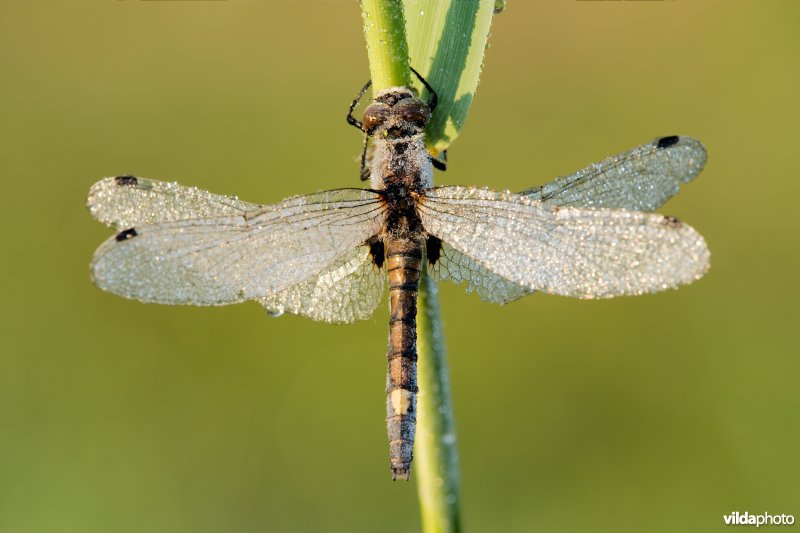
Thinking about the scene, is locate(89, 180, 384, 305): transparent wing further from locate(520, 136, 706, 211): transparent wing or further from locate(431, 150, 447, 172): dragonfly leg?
locate(520, 136, 706, 211): transparent wing

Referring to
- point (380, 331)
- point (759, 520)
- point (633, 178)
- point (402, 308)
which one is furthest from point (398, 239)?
point (759, 520)

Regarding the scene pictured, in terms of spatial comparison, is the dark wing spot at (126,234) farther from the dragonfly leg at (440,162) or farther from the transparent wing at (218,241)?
the dragonfly leg at (440,162)

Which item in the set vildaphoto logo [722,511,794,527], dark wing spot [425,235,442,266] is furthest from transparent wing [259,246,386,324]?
vildaphoto logo [722,511,794,527]

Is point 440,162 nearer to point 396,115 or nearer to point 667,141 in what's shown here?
point 396,115

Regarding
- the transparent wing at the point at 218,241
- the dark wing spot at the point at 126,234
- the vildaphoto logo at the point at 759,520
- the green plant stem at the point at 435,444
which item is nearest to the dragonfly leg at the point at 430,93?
the transparent wing at the point at 218,241

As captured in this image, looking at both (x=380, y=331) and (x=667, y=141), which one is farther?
(x=380, y=331)
